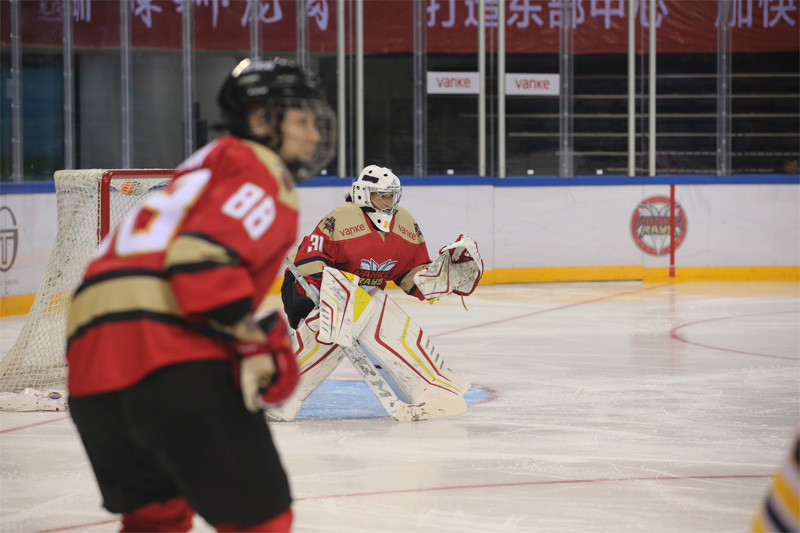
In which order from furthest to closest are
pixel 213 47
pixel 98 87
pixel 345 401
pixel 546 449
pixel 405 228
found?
1. pixel 213 47
2. pixel 98 87
3. pixel 345 401
4. pixel 405 228
5. pixel 546 449

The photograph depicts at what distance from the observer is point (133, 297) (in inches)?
58.2

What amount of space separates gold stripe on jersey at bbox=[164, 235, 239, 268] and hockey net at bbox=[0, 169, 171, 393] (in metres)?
3.12

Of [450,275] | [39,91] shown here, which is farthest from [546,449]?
[39,91]

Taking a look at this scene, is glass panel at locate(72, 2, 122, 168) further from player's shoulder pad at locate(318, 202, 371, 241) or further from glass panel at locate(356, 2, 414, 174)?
player's shoulder pad at locate(318, 202, 371, 241)

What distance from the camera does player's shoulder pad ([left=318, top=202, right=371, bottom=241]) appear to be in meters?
4.19

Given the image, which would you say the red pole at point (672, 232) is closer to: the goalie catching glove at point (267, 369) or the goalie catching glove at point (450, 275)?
the goalie catching glove at point (450, 275)

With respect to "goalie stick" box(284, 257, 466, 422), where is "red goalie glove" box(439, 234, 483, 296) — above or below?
above

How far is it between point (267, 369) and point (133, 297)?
8.3 inches

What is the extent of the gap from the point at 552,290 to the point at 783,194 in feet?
8.66

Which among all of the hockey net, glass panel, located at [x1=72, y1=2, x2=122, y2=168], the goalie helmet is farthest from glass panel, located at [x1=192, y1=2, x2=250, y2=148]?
the goalie helmet

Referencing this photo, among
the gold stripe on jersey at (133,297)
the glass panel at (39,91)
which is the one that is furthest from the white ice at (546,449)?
the glass panel at (39,91)

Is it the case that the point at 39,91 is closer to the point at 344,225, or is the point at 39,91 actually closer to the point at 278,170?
the point at 344,225

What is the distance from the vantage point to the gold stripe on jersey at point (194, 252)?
56.4 inches

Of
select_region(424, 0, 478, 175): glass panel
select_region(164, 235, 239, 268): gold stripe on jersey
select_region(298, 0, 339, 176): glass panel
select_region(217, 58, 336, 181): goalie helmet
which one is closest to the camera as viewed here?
select_region(164, 235, 239, 268): gold stripe on jersey
